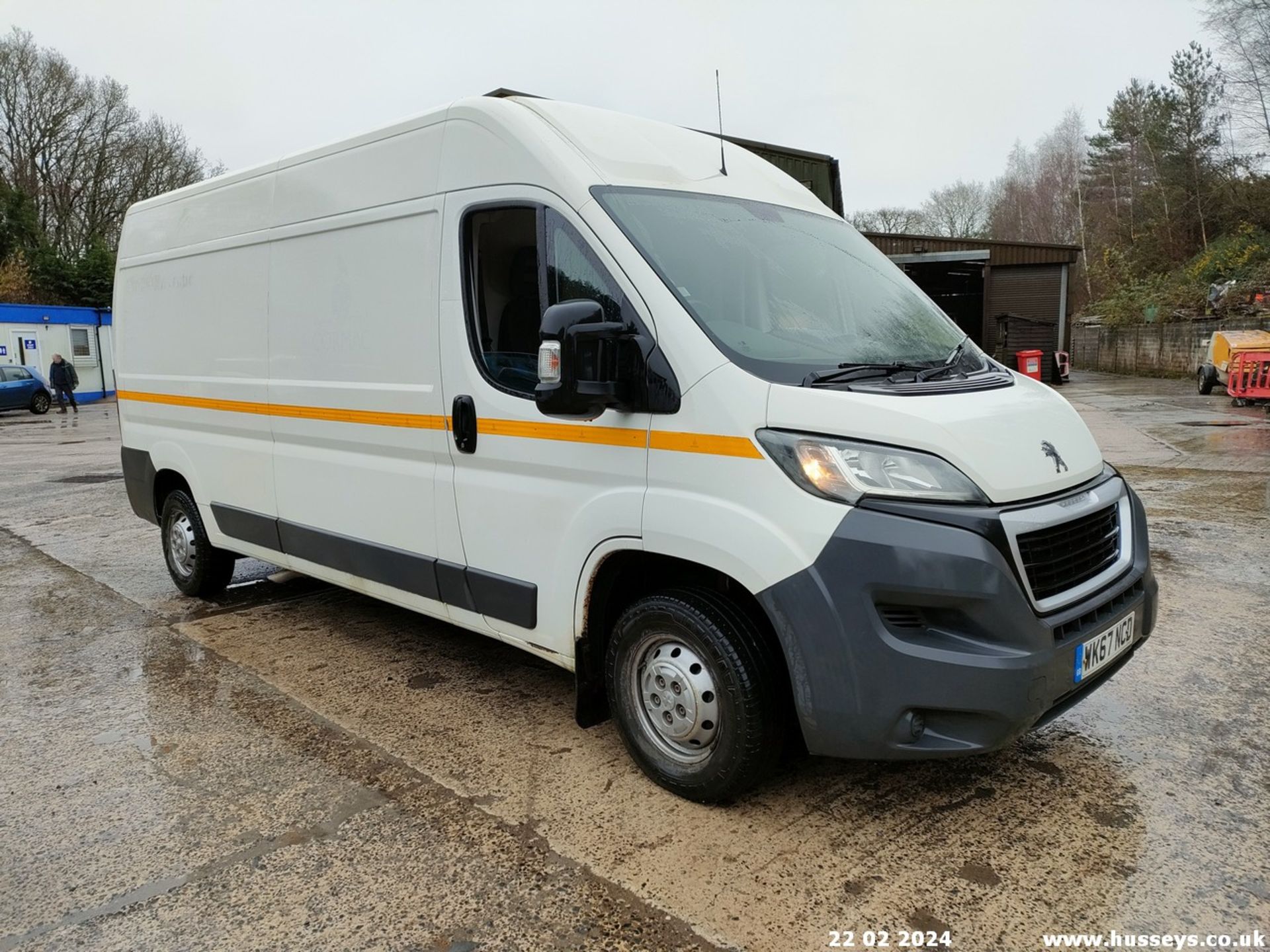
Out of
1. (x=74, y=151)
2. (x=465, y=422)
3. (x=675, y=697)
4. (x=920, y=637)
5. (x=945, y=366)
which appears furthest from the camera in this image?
(x=74, y=151)

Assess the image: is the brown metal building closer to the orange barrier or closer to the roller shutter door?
the roller shutter door

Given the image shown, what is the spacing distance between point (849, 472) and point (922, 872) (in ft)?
4.04

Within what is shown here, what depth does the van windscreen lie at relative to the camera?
3.02 meters

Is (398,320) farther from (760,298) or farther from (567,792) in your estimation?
(567,792)

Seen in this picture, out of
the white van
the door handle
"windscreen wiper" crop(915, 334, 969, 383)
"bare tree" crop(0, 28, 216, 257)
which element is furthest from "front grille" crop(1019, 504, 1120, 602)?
"bare tree" crop(0, 28, 216, 257)

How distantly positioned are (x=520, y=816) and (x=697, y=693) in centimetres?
75

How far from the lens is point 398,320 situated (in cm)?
395

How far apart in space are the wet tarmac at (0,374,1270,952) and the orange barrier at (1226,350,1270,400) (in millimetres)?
14732

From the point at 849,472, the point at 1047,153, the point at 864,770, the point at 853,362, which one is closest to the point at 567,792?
the point at 864,770

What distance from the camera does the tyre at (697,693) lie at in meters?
2.88

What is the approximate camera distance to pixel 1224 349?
64.2 ft

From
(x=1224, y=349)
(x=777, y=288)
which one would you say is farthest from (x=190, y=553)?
(x=1224, y=349)

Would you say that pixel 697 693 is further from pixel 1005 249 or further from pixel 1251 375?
pixel 1005 249

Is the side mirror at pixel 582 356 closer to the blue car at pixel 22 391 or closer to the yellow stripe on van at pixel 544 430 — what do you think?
the yellow stripe on van at pixel 544 430
